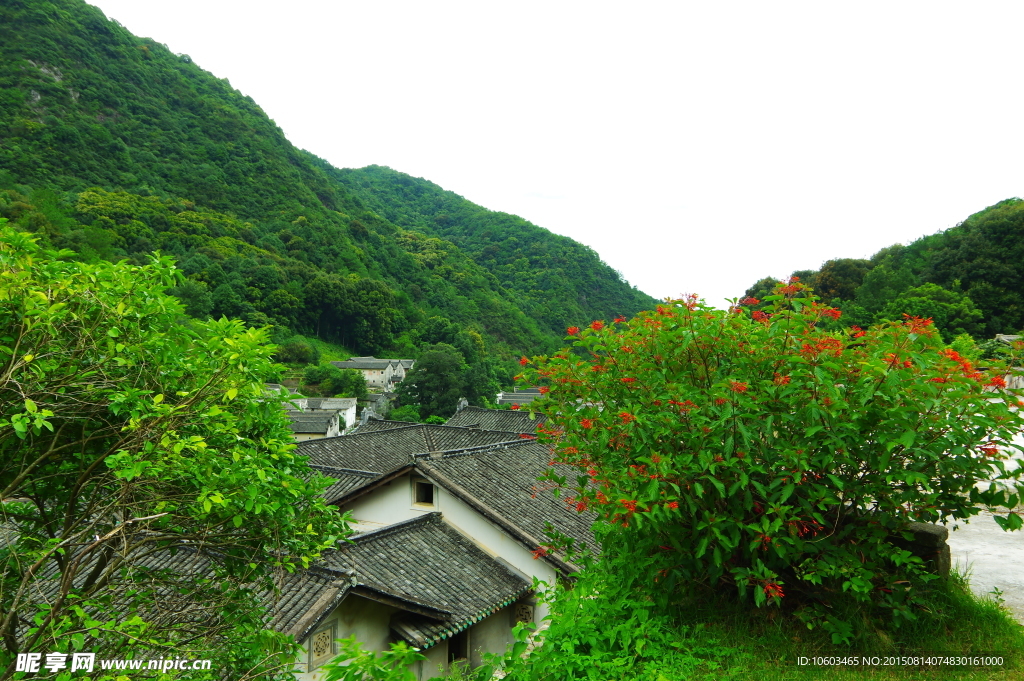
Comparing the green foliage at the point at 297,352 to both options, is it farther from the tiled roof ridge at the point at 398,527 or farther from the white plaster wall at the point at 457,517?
the tiled roof ridge at the point at 398,527

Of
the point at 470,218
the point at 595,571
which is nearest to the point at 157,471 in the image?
the point at 595,571

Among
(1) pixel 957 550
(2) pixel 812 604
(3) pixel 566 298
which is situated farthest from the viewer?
(3) pixel 566 298

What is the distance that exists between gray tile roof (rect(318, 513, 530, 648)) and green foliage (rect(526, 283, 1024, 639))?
6.43 meters

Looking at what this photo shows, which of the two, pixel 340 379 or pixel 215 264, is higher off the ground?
pixel 215 264

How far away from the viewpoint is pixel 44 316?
11.7 feet

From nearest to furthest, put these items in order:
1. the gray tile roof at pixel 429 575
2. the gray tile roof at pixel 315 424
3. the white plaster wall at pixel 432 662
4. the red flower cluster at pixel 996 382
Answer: the red flower cluster at pixel 996 382 < the gray tile roof at pixel 429 575 < the white plaster wall at pixel 432 662 < the gray tile roof at pixel 315 424

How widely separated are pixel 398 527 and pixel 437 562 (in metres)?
1.23

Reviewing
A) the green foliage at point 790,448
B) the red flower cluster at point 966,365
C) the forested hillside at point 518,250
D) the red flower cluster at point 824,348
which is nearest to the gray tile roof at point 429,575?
the green foliage at point 790,448

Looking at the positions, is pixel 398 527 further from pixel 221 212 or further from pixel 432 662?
pixel 221 212

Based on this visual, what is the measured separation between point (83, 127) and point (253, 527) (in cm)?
9408

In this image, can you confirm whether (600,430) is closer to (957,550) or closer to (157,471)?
(157,471)

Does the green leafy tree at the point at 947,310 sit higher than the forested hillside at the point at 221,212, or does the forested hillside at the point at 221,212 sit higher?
the forested hillside at the point at 221,212

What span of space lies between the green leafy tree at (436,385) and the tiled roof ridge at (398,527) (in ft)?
120

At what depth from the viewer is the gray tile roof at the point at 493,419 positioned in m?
31.4
